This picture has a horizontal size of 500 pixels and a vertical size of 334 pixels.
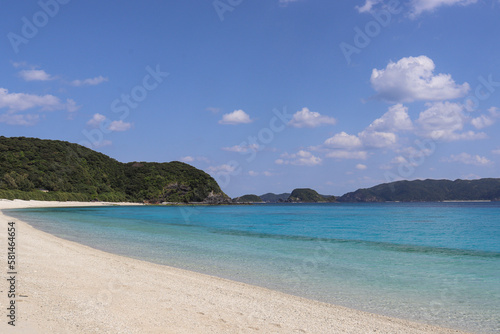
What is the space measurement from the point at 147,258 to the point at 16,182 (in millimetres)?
115121

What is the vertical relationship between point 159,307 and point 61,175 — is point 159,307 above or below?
below

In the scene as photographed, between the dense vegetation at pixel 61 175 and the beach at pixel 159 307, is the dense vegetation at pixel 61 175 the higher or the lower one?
the higher one

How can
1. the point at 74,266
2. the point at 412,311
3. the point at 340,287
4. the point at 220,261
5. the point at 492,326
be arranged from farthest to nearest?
the point at 220,261 < the point at 74,266 < the point at 340,287 < the point at 412,311 < the point at 492,326

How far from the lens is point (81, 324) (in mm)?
6922

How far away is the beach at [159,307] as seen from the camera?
7168 mm

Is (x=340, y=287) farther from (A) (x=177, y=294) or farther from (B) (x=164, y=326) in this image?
(B) (x=164, y=326)

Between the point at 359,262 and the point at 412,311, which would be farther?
the point at 359,262

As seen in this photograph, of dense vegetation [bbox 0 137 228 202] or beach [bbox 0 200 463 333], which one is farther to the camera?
dense vegetation [bbox 0 137 228 202]

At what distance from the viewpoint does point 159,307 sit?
874cm

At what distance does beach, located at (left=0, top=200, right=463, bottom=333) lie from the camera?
717 cm

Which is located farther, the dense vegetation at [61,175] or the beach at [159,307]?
the dense vegetation at [61,175]

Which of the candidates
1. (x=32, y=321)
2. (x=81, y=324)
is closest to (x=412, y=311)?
(x=81, y=324)

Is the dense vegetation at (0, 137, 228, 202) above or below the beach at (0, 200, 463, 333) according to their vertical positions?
above

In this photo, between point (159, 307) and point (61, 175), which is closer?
point (159, 307)
